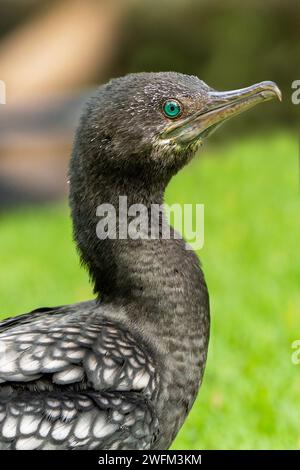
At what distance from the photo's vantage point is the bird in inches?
115

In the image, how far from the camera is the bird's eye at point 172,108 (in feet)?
10.6

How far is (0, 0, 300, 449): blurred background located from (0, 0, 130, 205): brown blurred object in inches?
0.8

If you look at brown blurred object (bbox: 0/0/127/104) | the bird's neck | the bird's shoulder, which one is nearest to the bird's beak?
the bird's neck

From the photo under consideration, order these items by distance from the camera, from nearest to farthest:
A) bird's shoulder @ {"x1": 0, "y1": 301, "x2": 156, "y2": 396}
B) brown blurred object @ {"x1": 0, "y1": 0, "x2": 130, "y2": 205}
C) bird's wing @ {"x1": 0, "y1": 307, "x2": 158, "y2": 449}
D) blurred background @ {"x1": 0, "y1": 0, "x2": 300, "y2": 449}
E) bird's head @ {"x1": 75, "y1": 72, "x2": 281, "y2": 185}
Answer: bird's wing @ {"x1": 0, "y1": 307, "x2": 158, "y2": 449} < bird's shoulder @ {"x1": 0, "y1": 301, "x2": 156, "y2": 396} < bird's head @ {"x1": 75, "y1": 72, "x2": 281, "y2": 185} < blurred background @ {"x1": 0, "y1": 0, "x2": 300, "y2": 449} < brown blurred object @ {"x1": 0, "y1": 0, "x2": 130, "y2": 205}

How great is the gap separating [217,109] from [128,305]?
832 millimetres

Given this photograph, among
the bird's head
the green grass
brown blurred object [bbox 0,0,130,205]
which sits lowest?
the green grass

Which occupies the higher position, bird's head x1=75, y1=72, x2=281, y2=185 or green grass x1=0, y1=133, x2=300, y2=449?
bird's head x1=75, y1=72, x2=281, y2=185

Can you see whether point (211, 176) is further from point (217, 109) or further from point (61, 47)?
point (217, 109)

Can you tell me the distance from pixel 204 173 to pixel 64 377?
773 cm

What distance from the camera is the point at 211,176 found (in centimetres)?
1029

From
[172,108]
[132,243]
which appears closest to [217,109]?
[172,108]

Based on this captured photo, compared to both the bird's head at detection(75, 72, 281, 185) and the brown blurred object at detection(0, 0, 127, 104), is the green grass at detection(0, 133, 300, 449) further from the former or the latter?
the brown blurred object at detection(0, 0, 127, 104)

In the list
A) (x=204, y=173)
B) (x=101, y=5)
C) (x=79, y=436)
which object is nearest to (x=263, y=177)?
(x=204, y=173)

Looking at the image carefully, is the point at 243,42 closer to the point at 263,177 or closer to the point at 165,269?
the point at 263,177
